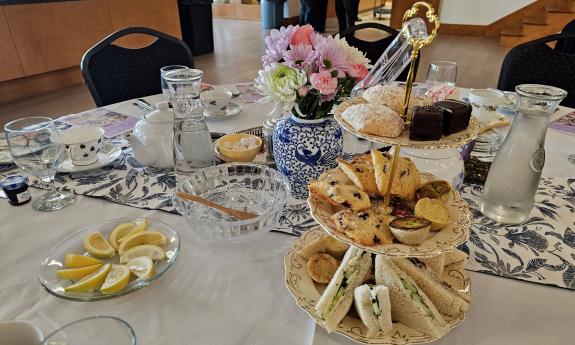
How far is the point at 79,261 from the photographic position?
0.63 m

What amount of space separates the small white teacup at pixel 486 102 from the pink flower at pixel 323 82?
21.5 inches

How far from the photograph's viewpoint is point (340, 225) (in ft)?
1.65

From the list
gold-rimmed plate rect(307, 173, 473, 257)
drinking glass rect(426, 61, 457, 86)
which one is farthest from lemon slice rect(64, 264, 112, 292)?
drinking glass rect(426, 61, 457, 86)

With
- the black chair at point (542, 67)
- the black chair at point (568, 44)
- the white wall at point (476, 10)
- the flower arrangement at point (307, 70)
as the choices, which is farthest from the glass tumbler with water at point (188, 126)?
the white wall at point (476, 10)

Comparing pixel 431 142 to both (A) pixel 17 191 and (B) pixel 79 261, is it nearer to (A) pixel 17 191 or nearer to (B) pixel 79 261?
(B) pixel 79 261

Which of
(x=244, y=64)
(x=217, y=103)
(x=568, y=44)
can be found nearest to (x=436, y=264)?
(x=217, y=103)

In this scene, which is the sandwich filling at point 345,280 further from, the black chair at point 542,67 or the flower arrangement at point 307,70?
the black chair at point 542,67

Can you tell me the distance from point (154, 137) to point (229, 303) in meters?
0.49

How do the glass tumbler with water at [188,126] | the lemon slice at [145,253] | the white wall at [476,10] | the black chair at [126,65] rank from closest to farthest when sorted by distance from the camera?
the lemon slice at [145,253]
the glass tumbler with water at [188,126]
the black chair at [126,65]
the white wall at [476,10]

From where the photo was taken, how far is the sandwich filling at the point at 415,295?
0.51 m

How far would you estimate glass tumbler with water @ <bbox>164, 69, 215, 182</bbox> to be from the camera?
87 cm

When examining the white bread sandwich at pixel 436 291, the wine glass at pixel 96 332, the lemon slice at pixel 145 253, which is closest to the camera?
the wine glass at pixel 96 332

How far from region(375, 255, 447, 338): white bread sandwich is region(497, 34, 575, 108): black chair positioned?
4.70ft

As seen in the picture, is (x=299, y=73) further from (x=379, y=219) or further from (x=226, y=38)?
(x=226, y=38)
